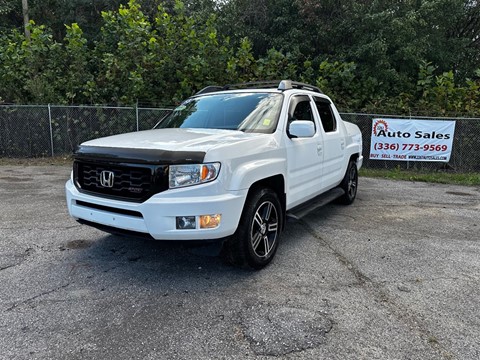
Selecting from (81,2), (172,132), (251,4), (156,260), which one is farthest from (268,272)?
(81,2)

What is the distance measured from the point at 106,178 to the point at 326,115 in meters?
3.66

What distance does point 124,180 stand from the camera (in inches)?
138

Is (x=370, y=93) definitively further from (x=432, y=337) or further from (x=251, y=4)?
(x=432, y=337)

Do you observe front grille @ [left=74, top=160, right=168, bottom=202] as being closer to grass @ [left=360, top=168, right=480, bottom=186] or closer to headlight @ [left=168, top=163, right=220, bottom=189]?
headlight @ [left=168, top=163, right=220, bottom=189]

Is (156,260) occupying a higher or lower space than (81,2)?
lower

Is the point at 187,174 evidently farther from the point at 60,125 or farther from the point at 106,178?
the point at 60,125

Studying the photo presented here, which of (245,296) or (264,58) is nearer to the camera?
(245,296)

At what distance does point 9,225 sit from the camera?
5.41 metres

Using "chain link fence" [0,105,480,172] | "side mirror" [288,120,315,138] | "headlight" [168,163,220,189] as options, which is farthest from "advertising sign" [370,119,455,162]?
"headlight" [168,163,220,189]

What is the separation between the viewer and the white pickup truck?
10.8ft

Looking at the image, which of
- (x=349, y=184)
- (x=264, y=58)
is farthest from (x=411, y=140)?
(x=264, y=58)

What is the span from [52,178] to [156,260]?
21.1ft

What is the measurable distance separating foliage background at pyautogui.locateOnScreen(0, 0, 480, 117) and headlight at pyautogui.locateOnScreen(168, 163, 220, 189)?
388 inches

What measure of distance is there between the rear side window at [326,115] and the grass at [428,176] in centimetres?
544
